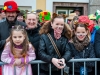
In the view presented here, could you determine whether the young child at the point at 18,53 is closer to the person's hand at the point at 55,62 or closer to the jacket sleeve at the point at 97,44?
the person's hand at the point at 55,62

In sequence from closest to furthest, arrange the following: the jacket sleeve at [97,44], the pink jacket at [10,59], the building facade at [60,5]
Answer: the pink jacket at [10,59]
the jacket sleeve at [97,44]
the building facade at [60,5]

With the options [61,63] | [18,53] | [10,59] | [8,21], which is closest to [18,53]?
[18,53]

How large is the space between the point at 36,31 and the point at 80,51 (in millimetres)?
732

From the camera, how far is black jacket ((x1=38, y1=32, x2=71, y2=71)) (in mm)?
3866

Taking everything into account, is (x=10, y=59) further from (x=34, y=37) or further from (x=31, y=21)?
(x=31, y=21)

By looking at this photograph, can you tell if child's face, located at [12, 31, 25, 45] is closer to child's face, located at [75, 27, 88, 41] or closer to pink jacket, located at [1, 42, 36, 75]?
pink jacket, located at [1, 42, 36, 75]

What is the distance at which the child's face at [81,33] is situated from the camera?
4.12 m

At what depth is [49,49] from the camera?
395cm

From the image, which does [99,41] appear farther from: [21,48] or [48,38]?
[21,48]

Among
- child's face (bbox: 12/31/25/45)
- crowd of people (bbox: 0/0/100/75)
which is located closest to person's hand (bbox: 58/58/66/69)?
crowd of people (bbox: 0/0/100/75)

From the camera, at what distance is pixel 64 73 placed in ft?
13.7

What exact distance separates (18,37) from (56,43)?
55 cm

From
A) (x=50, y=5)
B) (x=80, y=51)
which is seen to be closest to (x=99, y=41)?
(x=80, y=51)

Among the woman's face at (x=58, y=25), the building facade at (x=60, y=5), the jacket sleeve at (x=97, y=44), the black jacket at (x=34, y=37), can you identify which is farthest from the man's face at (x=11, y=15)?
the building facade at (x=60, y=5)
